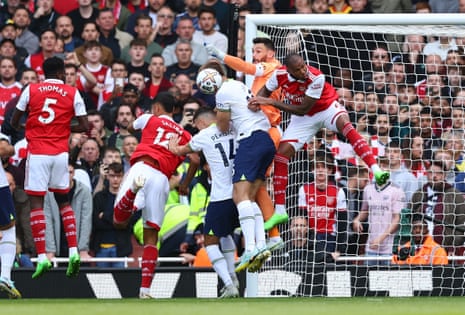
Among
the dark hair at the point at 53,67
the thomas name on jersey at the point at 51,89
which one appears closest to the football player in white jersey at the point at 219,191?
the thomas name on jersey at the point at 51,89

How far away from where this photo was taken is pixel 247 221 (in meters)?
12.7

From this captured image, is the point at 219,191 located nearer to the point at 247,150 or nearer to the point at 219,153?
the point at 219,153

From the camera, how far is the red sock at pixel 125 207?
556 inches

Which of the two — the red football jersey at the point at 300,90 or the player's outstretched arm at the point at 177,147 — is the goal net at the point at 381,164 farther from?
the player's outstretched arm at the point at 177,147

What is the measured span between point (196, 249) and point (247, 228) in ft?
10.5

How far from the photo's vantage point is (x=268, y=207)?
1354 centimetres

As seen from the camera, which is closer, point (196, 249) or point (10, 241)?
point (10, 241)

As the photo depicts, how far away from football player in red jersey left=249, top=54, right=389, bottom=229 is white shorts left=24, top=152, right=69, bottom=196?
239cm

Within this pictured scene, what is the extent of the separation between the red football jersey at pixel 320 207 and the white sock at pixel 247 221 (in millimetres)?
2624

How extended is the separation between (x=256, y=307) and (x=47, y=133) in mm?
4792

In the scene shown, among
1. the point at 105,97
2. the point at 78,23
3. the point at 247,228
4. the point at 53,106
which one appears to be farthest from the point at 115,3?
the point at 247,228

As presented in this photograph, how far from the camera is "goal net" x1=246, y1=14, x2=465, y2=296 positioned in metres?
14.7

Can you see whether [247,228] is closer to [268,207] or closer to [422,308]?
[268,207]

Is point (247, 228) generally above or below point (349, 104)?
below
